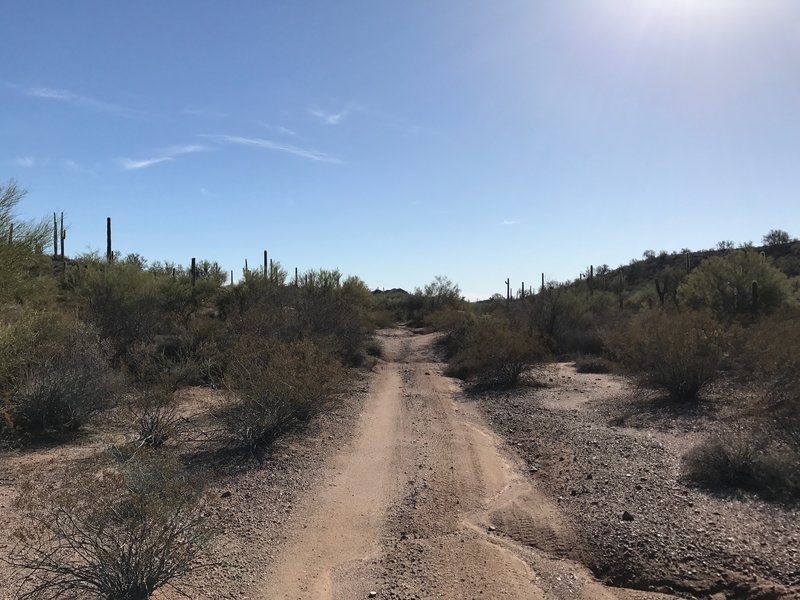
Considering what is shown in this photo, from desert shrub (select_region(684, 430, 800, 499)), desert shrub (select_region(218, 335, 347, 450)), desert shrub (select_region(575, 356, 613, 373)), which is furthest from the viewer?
desert shrub (select_region(575, 356, 613, 373))

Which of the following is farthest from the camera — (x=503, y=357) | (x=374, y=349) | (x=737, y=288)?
(x=374, y=349)

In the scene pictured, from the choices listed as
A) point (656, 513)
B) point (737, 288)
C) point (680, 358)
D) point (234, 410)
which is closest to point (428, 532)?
point (656, 513)

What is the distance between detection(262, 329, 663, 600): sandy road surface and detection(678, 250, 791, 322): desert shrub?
70.0ft

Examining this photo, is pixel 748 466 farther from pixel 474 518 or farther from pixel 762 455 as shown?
pixel 474 518

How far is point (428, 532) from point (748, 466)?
13.4ft

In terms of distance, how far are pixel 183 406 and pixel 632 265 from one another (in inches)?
2575

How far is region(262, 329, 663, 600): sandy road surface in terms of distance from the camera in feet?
16.8

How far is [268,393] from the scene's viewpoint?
9945 mm

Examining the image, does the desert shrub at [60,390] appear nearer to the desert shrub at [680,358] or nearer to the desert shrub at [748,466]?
the desert shrub at [748,466]

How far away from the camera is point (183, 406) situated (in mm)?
13445

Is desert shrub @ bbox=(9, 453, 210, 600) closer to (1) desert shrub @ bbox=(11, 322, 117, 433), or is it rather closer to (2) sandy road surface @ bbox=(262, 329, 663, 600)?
(2) sandy road surface @ bbox=(262, 329, 663, 600)

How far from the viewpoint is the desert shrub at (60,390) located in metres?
10.6

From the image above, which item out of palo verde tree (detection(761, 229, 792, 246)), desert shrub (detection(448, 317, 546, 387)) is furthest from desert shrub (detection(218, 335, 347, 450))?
palo verde tree (detection(761, 229, 792, 246))

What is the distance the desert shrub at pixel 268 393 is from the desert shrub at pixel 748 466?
21.0 ft
